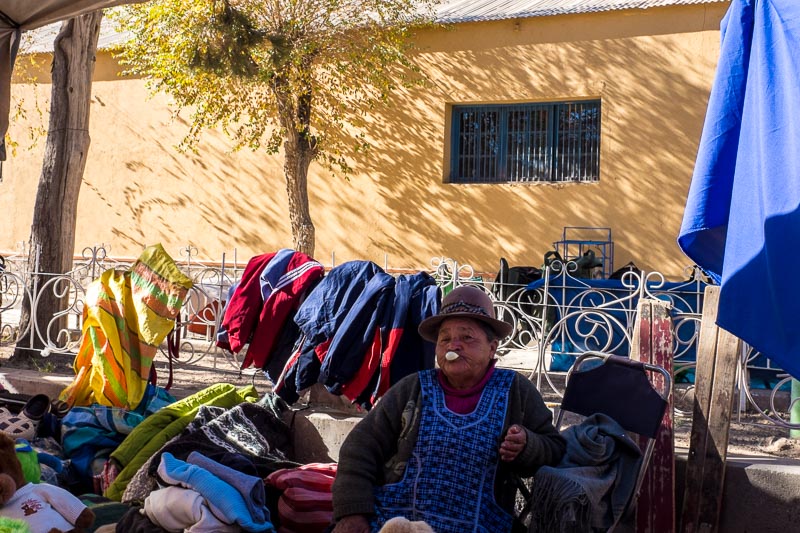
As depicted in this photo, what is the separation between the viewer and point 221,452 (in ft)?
14.7

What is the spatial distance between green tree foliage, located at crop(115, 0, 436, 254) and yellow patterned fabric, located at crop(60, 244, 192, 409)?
788 cm

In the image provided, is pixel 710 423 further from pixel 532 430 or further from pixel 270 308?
pixel 270 308

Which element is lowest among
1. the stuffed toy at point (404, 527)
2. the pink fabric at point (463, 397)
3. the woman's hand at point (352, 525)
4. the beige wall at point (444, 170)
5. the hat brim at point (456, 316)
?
the woman's hand at point (352, 525)

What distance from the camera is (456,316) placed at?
3.73 metres

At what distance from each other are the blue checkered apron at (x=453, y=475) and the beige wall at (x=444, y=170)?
1126 cm

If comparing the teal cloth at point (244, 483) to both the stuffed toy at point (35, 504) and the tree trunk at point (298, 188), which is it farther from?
the tree trunk at point (298, 188)

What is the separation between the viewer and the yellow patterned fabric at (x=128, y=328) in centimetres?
539

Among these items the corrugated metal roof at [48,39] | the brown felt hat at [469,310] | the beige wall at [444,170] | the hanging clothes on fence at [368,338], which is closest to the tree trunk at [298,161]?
the beige wall at [444,170]

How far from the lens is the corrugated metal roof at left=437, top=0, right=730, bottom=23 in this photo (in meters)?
14.2

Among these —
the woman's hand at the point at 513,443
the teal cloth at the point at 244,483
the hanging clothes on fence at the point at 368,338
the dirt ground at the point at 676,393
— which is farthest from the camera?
the dirt ground at the point at 676,393

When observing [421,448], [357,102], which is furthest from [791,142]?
[357,102]

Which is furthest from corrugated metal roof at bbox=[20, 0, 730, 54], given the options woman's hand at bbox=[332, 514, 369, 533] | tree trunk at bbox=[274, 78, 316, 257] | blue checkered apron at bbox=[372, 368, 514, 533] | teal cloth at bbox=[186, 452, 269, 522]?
woman's hand at bbox=[332, 514, 369, 533]

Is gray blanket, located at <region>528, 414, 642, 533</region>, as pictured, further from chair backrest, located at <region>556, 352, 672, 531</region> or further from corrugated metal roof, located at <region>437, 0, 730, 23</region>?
corrugated metal roof, located at <region>437, 0, 730, 23</region>

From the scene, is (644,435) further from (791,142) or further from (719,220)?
(791,142)
